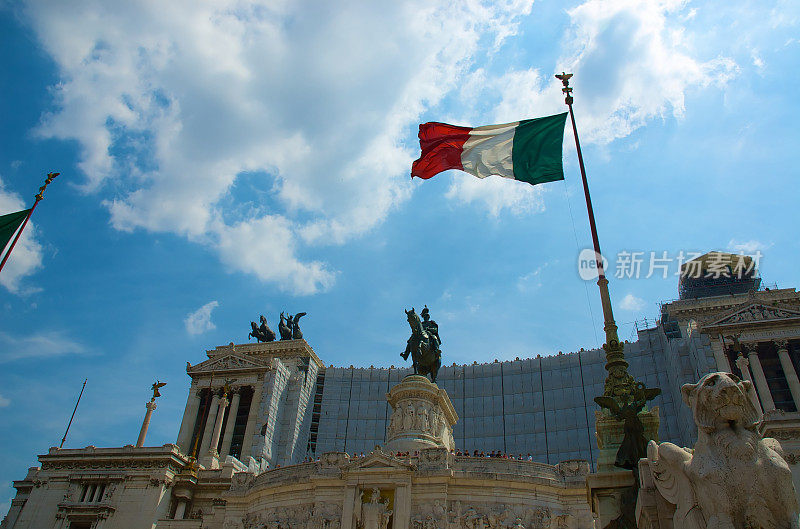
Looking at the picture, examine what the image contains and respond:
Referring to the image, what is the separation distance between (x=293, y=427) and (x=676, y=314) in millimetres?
39996

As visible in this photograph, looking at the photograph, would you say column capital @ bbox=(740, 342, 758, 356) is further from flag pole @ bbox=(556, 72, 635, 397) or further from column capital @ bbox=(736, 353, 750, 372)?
flag pole @ bbox=(556, 72, 635, 397)

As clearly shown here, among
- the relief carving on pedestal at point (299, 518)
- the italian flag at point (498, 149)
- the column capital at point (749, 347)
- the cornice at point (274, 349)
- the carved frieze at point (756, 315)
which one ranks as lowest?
the relief carving on pedestal at point (299, 518)

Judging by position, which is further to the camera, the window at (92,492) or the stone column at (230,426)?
the stone column at (230,426)

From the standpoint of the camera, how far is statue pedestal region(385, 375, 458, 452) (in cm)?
3403

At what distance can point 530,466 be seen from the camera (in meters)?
Answer: 27.9

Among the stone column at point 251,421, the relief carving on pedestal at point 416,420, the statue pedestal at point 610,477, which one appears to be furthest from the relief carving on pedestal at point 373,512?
the stone column at point 251,421

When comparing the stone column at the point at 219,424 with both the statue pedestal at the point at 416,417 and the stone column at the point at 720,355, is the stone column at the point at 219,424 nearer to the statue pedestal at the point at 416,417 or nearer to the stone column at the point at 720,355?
the statue pedestal at the point at 416,417

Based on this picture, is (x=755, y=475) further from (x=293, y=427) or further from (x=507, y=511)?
(x=293, y=427)

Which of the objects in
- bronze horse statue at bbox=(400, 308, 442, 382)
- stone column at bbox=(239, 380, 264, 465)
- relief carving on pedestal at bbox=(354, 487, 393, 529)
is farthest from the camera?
stone column at bbox=(239, 380, 264, 465)

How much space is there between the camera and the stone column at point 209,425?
61156mm

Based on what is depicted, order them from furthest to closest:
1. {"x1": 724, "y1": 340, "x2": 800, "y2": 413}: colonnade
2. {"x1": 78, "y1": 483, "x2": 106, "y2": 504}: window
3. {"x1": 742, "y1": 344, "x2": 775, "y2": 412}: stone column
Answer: {"x1": 724, "y1": 340, "x2": 800, "y2": 413}: colonnade, {"x1": 742, "y1": 344, "x2": 775, "y2": 412}: stone column, {"x1": 78, "y1": 483, "x2": 106, "y2": 504}: window

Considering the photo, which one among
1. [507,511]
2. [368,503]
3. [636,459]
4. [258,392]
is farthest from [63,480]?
[636,459]

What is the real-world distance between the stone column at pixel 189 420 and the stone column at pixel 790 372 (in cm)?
5574

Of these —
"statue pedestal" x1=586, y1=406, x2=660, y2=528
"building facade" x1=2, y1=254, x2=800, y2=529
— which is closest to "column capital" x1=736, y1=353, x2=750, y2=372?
"building facade" x1=2, y1=254, x2=800, y2=529
